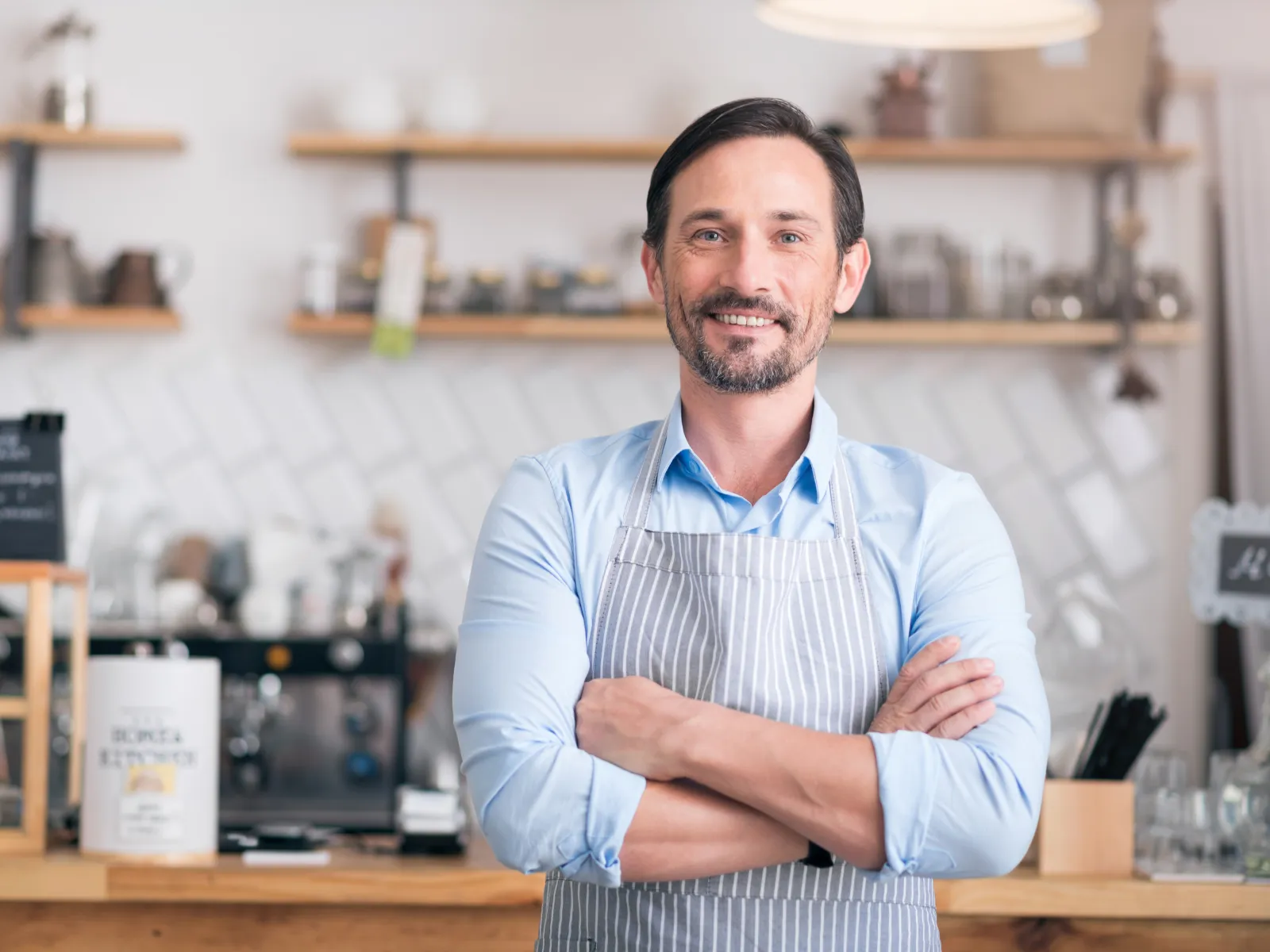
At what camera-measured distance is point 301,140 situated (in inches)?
159

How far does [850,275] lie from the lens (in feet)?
5.80

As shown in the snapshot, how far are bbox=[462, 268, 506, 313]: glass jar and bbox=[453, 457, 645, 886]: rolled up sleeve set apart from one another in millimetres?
2408

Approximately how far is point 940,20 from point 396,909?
1.59m

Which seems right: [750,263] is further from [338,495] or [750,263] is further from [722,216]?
[338,495]

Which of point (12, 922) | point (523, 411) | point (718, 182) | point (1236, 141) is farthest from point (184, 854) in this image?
point (1236, 141)

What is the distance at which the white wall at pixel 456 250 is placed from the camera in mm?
4188

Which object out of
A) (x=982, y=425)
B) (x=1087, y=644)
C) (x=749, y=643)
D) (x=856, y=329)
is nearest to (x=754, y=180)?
(x=749, y=643)

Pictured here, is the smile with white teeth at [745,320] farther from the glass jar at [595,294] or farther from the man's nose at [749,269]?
the glass jar at [595,294]

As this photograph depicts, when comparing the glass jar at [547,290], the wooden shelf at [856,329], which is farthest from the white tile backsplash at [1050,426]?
the glass jar at [547,290]

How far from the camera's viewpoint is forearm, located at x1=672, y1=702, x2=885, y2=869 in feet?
4.86

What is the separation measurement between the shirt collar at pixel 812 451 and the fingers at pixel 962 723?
0.29 metres

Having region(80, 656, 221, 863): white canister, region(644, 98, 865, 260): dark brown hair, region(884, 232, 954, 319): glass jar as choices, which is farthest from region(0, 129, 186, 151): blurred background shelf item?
region(644, 98, 865, 260): dark brown hair

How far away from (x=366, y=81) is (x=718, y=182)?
8.72 ft

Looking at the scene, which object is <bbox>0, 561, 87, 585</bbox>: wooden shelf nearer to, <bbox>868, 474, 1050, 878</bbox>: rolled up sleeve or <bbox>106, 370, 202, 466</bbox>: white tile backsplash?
<bbox>868, 474, 1050, 878</bbox>: rolled up sleeve
